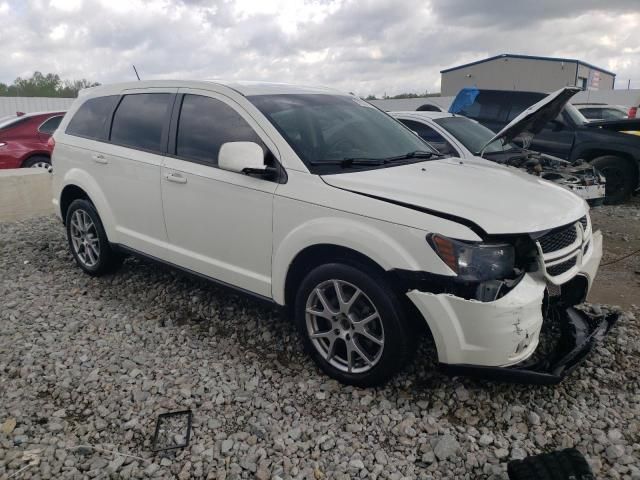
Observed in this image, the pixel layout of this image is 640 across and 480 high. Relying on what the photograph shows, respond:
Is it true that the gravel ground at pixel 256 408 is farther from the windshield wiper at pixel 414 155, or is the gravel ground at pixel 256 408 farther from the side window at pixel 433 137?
the side window at pixel 433 137

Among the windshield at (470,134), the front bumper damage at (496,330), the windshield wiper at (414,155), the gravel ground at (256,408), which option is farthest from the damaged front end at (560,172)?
the front bumper damage at (496,330)

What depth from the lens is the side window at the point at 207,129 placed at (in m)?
3.59

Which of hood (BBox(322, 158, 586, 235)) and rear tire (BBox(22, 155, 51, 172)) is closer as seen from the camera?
hood (BBox(322, 158, 586, 235))

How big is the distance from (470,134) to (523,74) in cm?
2518

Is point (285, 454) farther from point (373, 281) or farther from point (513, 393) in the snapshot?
point (513, 393)

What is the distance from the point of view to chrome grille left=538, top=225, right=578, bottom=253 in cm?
283

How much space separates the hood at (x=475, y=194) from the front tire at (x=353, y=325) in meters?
0.48

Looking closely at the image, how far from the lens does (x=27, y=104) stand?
2177 centimetres

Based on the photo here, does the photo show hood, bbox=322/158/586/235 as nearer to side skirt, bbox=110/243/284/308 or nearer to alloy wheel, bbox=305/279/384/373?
alloy wheel, bbox=305/279/384/373

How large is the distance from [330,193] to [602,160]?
25.3ft

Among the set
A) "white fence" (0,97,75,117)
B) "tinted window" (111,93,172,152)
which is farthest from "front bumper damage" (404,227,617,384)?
"white fence" (0,97,75,117)

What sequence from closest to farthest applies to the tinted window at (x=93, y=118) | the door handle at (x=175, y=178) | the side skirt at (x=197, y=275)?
the side skirt at (x=197, y=275) → the door handle at (x=175, y=178) → the tinted window at (x=93, y=118)

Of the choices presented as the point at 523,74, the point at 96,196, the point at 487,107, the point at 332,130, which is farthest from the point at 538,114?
the point at 523,74

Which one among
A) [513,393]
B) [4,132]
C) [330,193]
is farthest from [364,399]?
[4,132]
